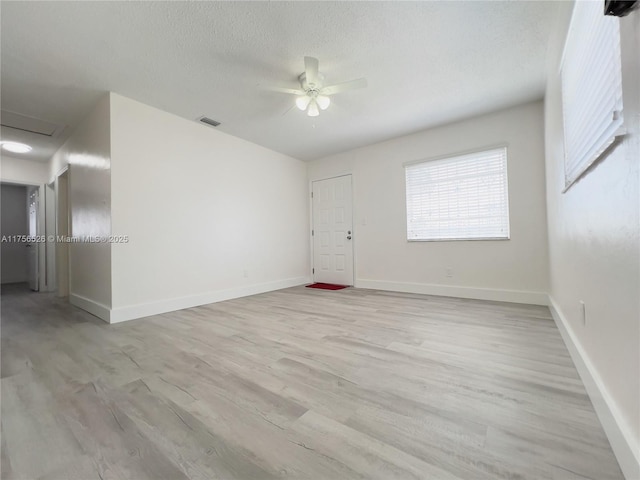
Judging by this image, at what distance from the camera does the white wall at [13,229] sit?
6066 millimetres

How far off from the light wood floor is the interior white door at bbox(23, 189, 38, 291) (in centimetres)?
363

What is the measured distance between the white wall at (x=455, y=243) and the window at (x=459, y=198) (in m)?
0.11

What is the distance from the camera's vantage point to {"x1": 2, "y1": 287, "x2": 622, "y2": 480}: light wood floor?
3.04 ft

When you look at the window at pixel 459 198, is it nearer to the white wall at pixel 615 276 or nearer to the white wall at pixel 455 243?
the white wall at pixel 455 243

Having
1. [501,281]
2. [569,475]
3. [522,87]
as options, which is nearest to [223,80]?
[522,87]

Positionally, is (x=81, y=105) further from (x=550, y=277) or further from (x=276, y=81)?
(x=550, y=277)

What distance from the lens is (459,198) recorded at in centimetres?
368

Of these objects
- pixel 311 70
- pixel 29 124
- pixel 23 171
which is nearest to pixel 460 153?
pixel 311 70

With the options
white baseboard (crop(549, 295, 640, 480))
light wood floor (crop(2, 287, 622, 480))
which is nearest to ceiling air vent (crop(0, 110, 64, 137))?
light wood floor (crop(2, 287, 622, 480))

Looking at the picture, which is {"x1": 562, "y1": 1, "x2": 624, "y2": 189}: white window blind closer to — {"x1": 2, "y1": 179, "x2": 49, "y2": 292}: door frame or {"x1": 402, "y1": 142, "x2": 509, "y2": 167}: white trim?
{"x1": 402, "y1": 142, "x2": 509, "y2": 167}: white trim

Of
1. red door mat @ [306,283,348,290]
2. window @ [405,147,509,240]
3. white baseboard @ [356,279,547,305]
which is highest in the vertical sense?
window @ [405,147,509,240]

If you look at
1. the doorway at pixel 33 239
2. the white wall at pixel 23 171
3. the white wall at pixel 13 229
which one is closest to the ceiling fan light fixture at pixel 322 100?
the white wall at pixel 23 171

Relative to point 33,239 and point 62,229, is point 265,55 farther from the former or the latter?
point 33,239

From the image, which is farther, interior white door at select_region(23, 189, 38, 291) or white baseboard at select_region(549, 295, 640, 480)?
interior white door at select_region(23, 189, 38, 291)
